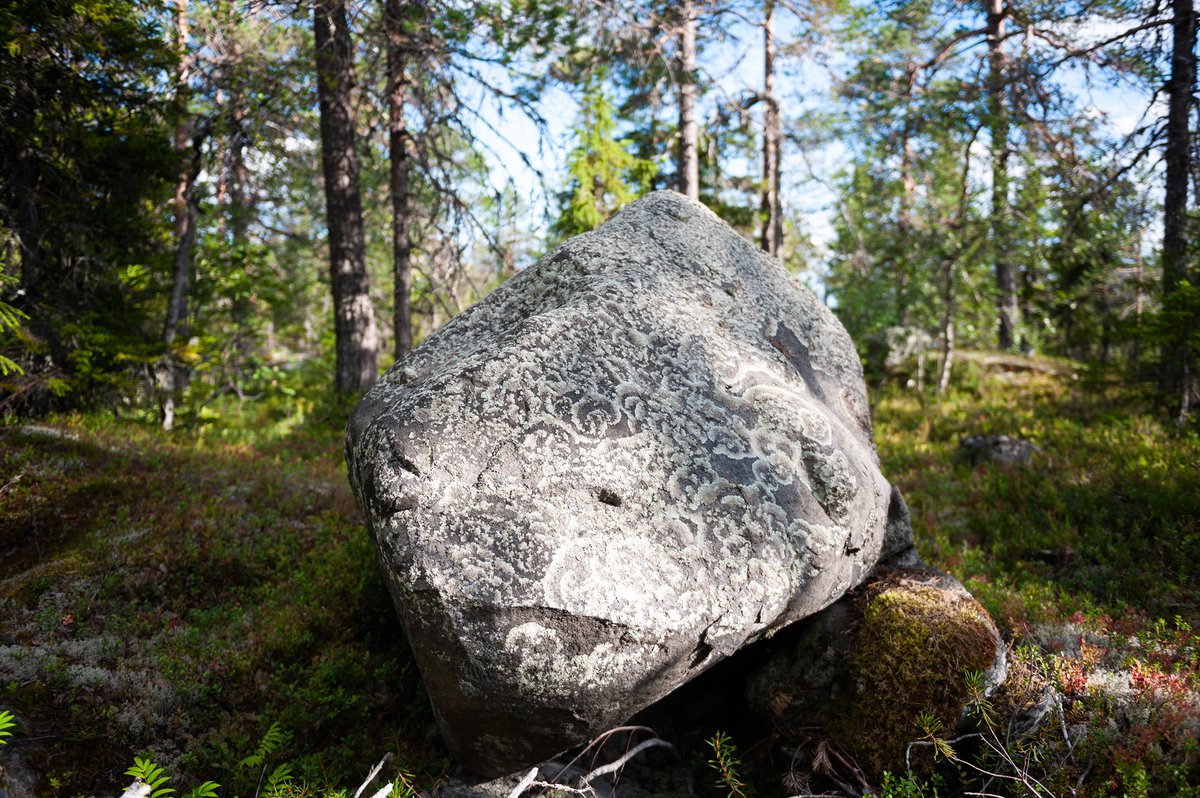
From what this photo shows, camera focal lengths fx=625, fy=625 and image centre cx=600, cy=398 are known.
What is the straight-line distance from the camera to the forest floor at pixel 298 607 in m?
3.47

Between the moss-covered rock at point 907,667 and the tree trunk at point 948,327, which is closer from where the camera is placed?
the moss-covered rock at point 907,667

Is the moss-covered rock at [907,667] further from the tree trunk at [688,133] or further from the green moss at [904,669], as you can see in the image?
the tree trunk at [688,133]

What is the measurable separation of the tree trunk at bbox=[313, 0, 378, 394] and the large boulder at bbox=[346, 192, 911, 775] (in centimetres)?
694

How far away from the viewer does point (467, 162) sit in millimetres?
11922

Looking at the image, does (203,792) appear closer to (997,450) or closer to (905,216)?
(997,450)

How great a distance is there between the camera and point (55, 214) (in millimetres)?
7512

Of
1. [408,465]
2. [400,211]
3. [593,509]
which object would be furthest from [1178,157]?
[400,211]

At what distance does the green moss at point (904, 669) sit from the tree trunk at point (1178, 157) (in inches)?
270

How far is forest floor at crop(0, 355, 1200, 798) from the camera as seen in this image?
3.47 metres

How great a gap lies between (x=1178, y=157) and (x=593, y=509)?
10405 millimetres

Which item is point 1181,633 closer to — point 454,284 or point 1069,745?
point 1069,745

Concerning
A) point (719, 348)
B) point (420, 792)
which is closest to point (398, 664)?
point (420, 792)

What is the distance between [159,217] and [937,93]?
13365 mm

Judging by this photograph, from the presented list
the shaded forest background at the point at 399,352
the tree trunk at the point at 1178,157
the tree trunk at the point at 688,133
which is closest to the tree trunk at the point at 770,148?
the shaded forest background at the point at 399,352
